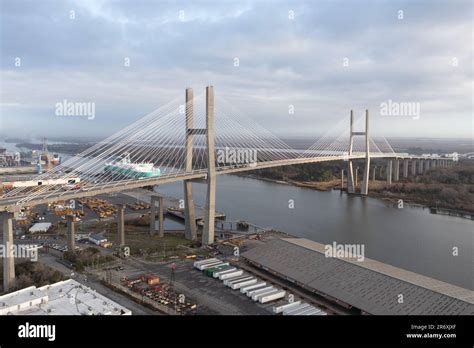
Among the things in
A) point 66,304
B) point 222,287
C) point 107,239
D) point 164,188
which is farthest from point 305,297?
point 164,188

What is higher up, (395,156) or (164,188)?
(395,156)

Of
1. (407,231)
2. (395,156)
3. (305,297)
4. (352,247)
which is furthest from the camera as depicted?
(395,156)

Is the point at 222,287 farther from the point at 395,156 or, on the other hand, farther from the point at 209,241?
the point at 395,156

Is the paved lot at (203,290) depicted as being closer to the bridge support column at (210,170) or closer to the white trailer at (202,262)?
the white trailer at (202,262)

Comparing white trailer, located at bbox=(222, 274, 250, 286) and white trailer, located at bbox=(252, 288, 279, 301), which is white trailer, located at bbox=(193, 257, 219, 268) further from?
A: white trailer, located at bbox=(252, 288, 279, 301)

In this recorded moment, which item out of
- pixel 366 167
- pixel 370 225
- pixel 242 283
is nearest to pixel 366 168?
pixel 366 167

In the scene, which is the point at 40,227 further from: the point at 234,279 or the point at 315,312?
the point at 315,312
